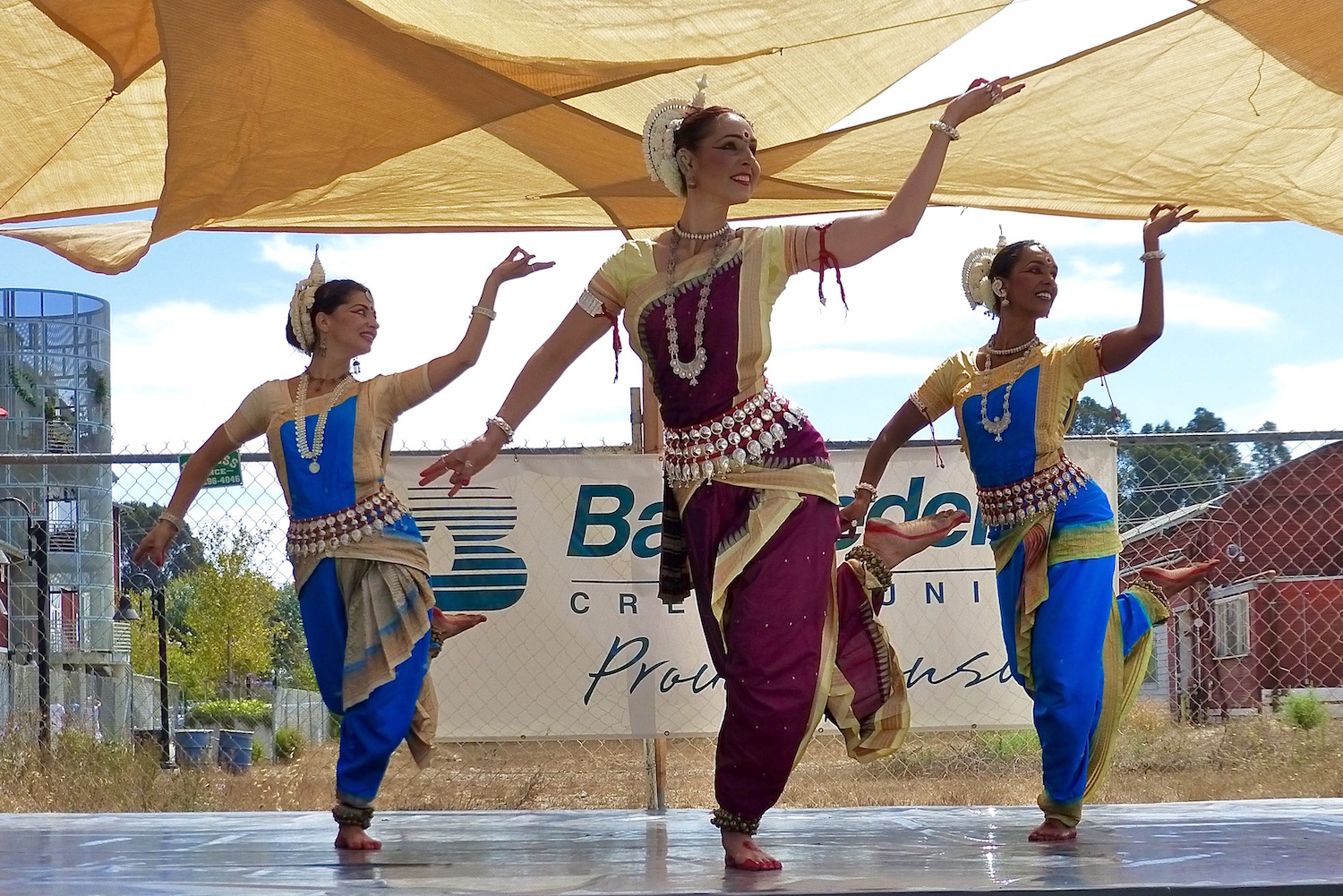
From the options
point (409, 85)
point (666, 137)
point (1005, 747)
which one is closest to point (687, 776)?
point (1005, 747)

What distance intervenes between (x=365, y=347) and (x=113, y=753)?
3.78 meters

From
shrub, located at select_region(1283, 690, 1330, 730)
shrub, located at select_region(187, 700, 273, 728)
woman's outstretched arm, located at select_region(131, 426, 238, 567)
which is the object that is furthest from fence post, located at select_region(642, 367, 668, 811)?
shrub, located at select_region(187, 700, 273, 728)

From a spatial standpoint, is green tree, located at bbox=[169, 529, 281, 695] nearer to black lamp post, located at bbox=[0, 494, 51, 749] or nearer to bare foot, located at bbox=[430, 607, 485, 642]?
black lamp post, located at bbox=[0, 494, 51, 749]

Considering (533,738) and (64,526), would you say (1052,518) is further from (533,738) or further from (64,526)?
(64,526)

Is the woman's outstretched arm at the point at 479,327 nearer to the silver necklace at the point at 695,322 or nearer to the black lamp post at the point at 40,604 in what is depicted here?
the silver necklace at the point at 695,322

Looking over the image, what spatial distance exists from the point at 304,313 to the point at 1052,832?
2.62 metres

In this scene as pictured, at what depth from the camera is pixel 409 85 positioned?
435 cm

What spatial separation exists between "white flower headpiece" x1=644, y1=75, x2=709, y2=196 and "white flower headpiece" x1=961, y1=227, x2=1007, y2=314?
131cm

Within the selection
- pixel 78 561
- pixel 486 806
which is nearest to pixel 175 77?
pixel 486 806

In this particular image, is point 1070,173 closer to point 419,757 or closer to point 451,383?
point 451,383

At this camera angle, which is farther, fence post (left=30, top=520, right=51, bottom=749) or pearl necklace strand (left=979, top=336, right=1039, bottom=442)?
fence post (left=30, top=520, right=51, bottom=749)

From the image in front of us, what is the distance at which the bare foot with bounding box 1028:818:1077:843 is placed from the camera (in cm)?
380

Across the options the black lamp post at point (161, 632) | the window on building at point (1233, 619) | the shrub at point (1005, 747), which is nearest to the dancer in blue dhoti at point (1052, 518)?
the black lamp post at point (161, 632)

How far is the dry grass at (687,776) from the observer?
6.84 meters
